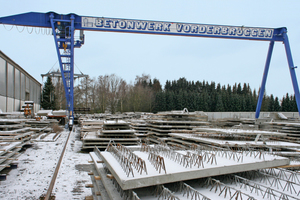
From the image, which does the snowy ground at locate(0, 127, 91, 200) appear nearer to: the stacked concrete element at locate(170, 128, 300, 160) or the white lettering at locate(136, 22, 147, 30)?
the stacked concrete element at locate(170, 128, 300, 160)

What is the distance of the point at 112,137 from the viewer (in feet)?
33.3

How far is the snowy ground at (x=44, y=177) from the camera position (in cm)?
513

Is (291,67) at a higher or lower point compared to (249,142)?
higher

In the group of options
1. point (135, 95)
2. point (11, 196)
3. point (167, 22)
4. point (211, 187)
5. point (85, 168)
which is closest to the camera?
point (211, 187)

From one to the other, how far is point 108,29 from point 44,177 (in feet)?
42.5

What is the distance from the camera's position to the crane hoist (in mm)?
16375

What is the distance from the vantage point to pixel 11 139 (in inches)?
321

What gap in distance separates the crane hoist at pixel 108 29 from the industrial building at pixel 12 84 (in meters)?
7.20

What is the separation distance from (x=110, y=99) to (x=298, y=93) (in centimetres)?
3812

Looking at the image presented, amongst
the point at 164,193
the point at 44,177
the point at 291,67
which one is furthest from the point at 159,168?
the point at 291,67

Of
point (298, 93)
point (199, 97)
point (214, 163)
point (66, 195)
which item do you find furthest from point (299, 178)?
point (199, 97)

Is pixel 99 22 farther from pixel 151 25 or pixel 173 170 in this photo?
pixel 173 170

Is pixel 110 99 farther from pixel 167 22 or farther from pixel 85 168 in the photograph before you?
pixel 85 168

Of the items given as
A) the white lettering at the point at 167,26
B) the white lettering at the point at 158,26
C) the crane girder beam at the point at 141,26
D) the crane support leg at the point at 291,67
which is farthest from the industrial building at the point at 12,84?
the crane support leg at the point at 291,67
